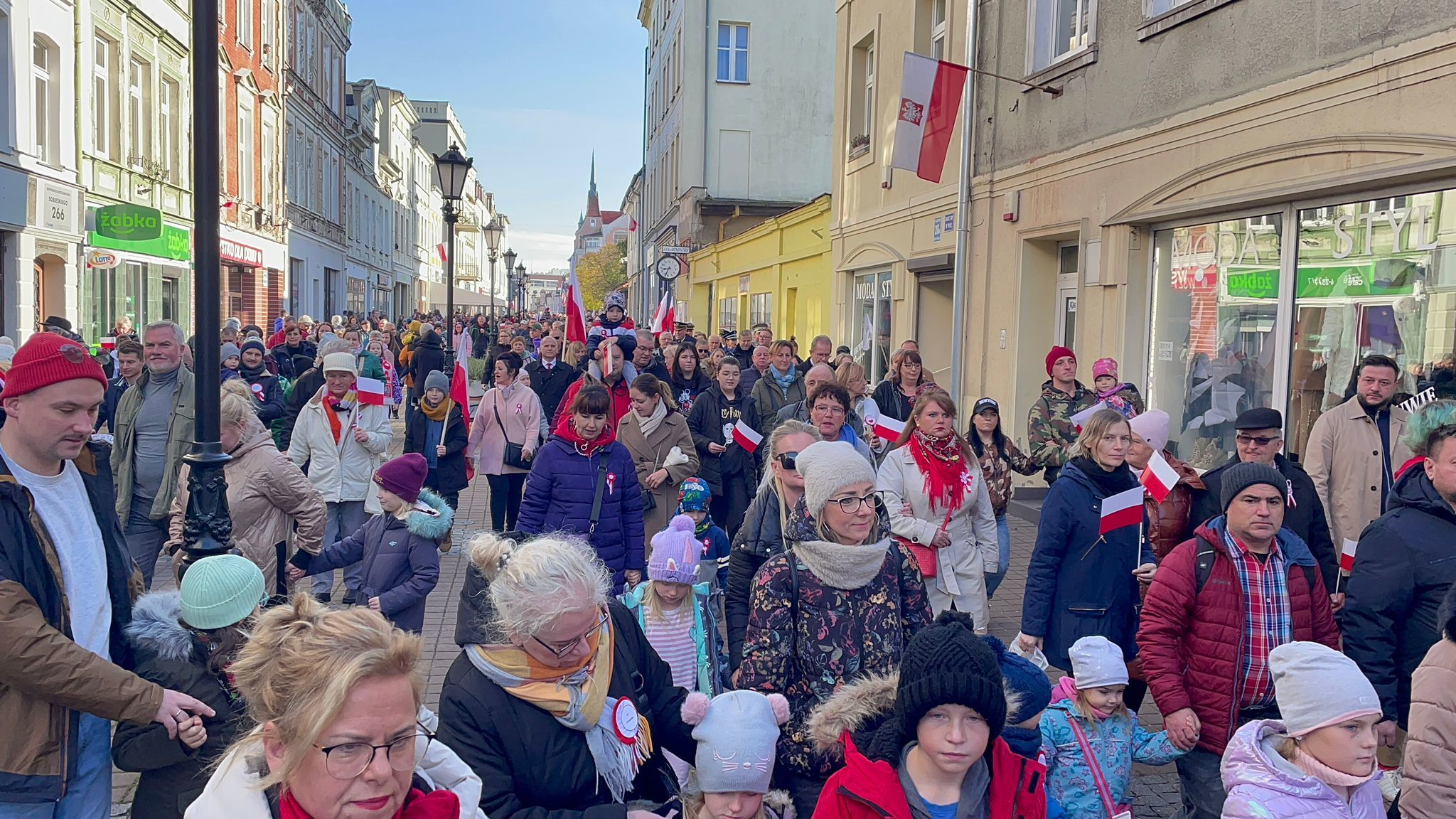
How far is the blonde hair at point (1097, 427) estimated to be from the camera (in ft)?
16.5

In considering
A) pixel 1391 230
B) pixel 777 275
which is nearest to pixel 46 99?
pixel 777 275

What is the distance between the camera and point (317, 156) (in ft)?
136

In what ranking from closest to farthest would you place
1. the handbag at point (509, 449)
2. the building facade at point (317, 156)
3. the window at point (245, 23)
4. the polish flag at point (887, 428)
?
the polish flag at point (887, 428)
the handbag at point (509, 449)
the window at point (245, 23)
the building facade at point (317, 156)

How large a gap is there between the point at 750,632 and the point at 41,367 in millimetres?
2246

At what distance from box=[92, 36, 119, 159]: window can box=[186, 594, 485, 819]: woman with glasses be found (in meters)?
21.7

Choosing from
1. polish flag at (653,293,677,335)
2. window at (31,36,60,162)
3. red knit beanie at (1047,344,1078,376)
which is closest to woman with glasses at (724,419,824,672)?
red knit beanie at (1047,344,1078,376)

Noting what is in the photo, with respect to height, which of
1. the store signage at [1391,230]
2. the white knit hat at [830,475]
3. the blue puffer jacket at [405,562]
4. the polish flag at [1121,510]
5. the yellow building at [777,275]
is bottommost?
the blue puffer jacket at [405,562]

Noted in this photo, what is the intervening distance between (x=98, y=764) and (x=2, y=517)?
87cm

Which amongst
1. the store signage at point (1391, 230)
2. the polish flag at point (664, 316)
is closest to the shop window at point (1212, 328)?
the store signage at point (1391, 230)

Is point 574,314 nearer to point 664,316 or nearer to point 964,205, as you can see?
point 964,205

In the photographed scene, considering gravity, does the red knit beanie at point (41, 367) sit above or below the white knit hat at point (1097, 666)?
above

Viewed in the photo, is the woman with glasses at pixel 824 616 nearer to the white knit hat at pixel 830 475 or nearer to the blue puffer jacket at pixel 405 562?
the white knit hat at pixel 830 475

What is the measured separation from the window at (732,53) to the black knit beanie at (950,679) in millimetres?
33910

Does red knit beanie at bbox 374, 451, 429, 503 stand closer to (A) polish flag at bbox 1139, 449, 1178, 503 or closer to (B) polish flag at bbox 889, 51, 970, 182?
(A) polish flag at bbox 1139, 449, 1178, 503
